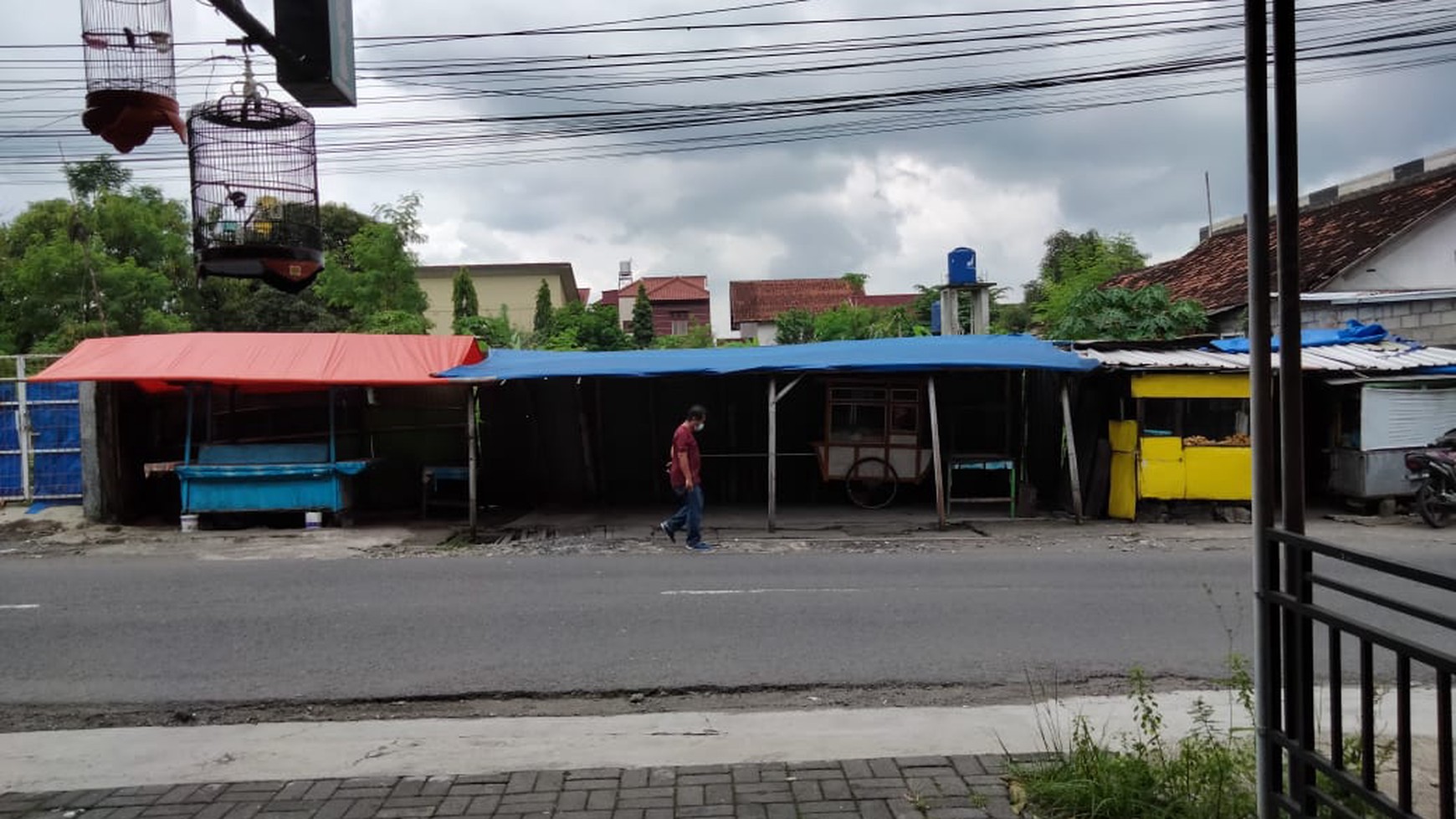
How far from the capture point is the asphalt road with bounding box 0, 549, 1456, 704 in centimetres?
617

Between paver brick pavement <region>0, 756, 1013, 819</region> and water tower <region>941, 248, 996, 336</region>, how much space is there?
52.3ft

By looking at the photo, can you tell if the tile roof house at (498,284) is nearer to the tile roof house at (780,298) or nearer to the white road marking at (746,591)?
the tile roof house at (780,298)

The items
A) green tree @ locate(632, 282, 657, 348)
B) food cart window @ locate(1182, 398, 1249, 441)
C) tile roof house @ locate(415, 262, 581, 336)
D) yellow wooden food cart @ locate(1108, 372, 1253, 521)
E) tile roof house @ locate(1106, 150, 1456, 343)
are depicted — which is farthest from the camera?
tile roof house @ locate(415, 262, 581, 336)

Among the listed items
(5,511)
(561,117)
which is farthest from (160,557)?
(561,117)

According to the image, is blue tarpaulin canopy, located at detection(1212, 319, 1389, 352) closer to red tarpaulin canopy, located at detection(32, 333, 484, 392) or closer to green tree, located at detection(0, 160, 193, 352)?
red tarpaulin canopy, located at detection(32, 333, 484, 392)

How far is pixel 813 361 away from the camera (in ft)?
44.2

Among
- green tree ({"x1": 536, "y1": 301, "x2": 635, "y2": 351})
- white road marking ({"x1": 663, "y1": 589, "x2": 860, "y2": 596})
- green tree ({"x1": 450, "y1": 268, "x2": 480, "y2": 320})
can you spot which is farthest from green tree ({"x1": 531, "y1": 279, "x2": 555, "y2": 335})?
white road marking ({"x1": 663, "y1": 589, "x2": 860, "y2": 596})

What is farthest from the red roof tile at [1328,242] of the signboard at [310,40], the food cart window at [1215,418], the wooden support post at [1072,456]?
the signboard at [310,40]

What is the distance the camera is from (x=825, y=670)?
618 centimetres

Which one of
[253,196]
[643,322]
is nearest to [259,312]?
[643,322]

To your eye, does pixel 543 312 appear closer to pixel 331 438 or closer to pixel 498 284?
pixel 498 284

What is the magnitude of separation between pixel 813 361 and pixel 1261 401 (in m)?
10.5

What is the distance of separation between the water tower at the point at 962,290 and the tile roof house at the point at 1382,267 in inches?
185

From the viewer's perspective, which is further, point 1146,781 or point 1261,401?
point 1146,781
